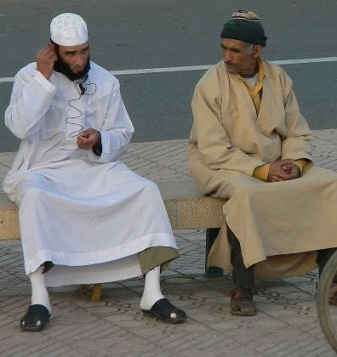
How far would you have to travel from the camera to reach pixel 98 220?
20.3ft

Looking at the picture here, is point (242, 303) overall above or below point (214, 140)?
below

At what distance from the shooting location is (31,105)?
6.20 meters

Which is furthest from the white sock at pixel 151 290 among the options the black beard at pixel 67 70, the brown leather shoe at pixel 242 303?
the black beard at pixel 67 70

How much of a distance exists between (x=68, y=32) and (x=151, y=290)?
132 centimetres

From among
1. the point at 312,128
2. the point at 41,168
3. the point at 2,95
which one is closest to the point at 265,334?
the point at 41,168

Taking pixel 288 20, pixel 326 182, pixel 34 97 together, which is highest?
pixel 34 97

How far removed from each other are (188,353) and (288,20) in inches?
314

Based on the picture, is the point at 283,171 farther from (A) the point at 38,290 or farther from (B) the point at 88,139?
(A) the point at 38,290

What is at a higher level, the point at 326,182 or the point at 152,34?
the point at 326,182

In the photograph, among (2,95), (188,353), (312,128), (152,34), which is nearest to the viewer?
(188,353)

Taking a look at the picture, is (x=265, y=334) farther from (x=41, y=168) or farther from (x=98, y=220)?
(x=41, y=168)

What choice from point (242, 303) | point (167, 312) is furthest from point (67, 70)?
point (242, 303)

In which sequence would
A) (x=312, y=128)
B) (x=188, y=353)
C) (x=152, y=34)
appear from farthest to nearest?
(x=152, y=34) < (x=312, y=128) < (x=188, y=353)

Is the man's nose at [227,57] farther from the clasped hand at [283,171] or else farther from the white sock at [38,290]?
the white sock at [38,290]
